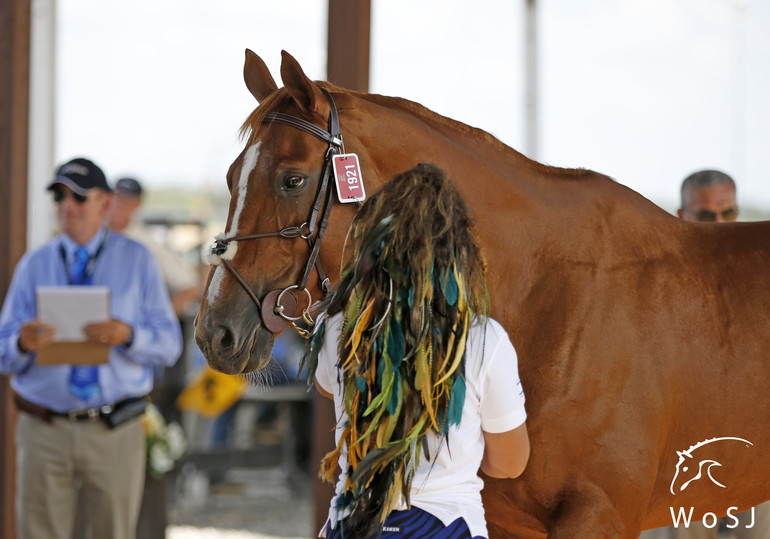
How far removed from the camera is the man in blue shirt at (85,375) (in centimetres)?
329

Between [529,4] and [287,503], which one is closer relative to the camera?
[529,4]

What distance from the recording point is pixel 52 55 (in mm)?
4848

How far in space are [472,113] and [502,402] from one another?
14.3 ft

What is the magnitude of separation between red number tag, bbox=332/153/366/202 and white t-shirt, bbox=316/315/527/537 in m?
0.56

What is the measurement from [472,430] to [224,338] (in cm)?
66

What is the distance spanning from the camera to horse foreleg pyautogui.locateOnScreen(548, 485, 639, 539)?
181 cm

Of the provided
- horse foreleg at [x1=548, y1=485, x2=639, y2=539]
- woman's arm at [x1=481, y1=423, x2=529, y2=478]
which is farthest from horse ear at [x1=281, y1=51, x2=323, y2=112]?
horse foreleg at [x1=548, y1=485, x2=639, y2=539]

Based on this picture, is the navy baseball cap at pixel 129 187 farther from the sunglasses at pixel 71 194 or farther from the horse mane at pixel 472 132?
the horse mane at pixel 472 132

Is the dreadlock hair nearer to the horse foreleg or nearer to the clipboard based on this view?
the horse foreleg

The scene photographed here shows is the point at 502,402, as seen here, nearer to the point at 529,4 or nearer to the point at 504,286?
the point at 504,286

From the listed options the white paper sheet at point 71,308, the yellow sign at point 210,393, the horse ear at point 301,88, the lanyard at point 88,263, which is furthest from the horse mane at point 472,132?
the yellow sign at point 210,393

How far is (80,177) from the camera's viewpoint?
3.40 metres

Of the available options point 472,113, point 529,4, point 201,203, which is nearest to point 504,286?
point 472,113

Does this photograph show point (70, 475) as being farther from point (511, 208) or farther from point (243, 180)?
point (511, 208)
